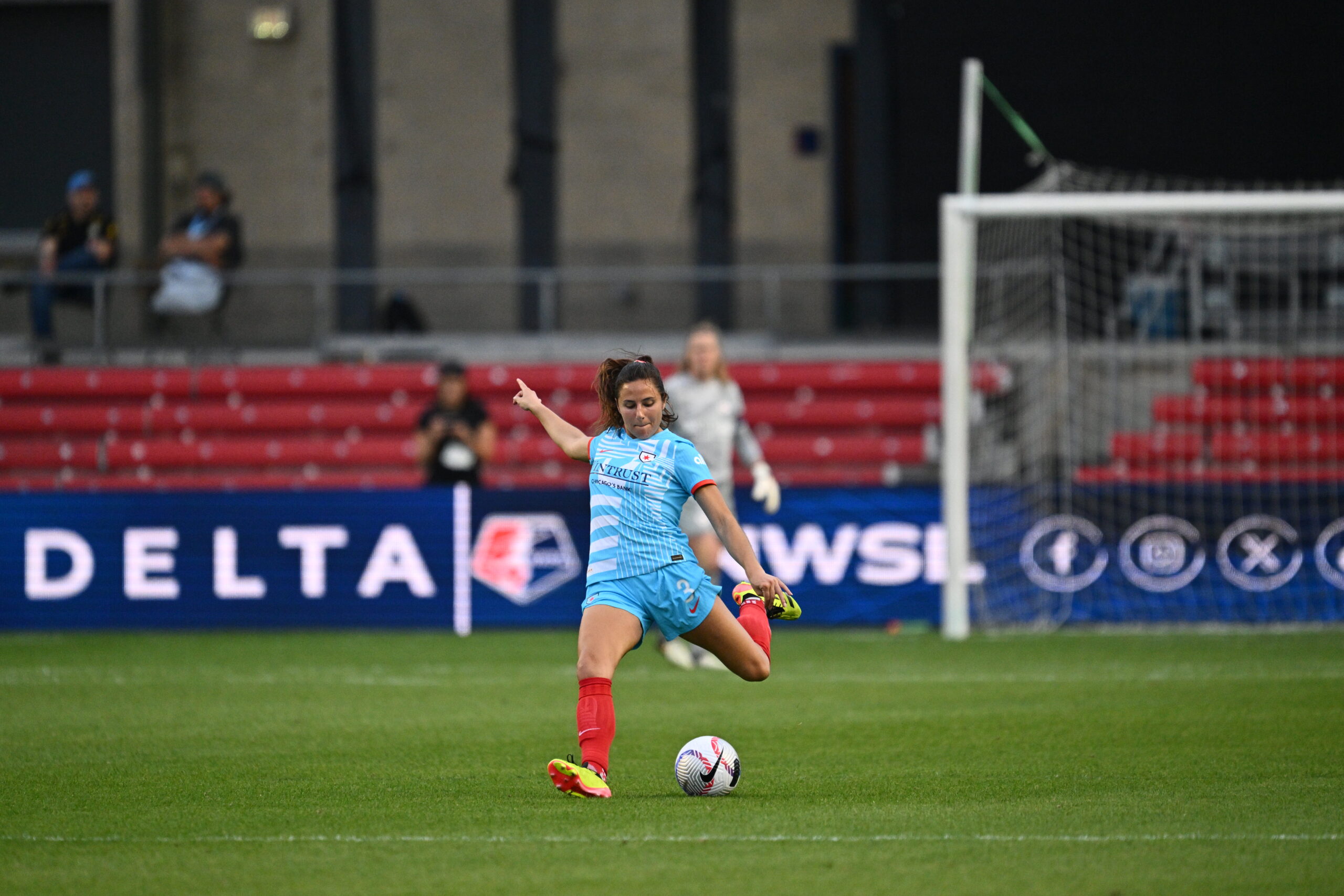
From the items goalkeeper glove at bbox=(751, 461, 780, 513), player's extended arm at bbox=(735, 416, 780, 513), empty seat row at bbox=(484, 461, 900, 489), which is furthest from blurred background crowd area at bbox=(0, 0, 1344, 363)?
goalkeeper glove at bbox=(751, 461, 780, 513)

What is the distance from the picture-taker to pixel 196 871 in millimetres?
4988

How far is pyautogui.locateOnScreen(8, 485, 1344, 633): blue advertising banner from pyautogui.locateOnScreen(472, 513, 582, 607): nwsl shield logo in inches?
0.5

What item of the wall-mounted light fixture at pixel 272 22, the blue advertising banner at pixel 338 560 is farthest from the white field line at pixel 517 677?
the wall-mounted light fixture at pixel 272 22

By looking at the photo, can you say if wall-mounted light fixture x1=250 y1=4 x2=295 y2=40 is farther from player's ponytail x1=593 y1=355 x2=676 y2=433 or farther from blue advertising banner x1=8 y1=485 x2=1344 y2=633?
player's ponytail x1=593 y1=355 x2=676 y2=433

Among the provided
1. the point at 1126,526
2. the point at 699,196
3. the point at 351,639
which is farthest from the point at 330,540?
the point at 699,196

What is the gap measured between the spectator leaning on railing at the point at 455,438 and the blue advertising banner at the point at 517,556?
1.29 ft

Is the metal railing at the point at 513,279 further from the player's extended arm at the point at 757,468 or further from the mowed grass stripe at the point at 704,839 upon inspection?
the mowed grass stripe at the point at 704,839

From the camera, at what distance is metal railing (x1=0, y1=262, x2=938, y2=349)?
18172 millimetres

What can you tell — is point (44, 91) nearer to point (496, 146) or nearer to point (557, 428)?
point (496, 146)

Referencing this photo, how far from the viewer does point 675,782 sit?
668 centimetres

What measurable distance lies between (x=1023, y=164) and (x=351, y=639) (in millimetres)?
10373

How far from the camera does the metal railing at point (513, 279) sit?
715 inches

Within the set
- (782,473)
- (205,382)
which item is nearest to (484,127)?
(205,382)

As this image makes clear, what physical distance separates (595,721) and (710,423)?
4.96m
